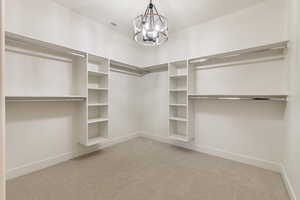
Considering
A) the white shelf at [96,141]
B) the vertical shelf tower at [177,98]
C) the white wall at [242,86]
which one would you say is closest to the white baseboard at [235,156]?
the white wall at [242,86]

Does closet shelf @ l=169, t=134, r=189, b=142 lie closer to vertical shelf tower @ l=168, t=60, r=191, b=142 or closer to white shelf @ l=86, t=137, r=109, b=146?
vertical shelf tower @ l=168, t=60, r=191, b=142

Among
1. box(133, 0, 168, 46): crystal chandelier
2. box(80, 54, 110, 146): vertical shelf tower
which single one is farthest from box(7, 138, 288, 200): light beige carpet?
box(133, 0, 168, 46): crystal chandelier

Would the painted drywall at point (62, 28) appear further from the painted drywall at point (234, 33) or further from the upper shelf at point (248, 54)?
the upper shelf at point (248, 54)

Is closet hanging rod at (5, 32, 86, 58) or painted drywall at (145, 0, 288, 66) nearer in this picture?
closet hanging rod at (5, 32, 86, 58)

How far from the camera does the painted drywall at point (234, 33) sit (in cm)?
227

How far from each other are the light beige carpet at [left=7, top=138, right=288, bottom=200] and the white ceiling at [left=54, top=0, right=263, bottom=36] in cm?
274

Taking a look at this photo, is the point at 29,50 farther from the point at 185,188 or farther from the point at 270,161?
the point at 270,161

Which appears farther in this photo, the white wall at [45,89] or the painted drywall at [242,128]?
the painted drywall at [242,128]

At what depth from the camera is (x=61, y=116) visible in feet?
8.45

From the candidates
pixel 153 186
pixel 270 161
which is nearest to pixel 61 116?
pixel 153 186

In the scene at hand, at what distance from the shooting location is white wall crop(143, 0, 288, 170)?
2.26 meters

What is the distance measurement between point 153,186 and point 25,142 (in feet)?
6.51

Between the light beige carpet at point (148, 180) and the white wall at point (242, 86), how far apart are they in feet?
1.07

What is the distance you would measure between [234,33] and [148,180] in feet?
9.53
